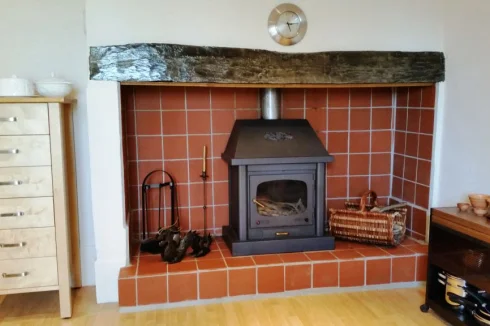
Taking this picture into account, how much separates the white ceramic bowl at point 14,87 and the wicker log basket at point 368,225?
197cm

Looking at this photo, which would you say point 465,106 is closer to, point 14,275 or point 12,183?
point 12,183

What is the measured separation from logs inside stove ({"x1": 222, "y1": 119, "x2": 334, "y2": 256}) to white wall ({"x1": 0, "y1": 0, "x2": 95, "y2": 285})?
1.01m

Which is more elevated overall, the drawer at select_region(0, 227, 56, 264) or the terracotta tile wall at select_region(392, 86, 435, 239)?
the terracotta tile wall at select_region(392, 86, 435, 239)

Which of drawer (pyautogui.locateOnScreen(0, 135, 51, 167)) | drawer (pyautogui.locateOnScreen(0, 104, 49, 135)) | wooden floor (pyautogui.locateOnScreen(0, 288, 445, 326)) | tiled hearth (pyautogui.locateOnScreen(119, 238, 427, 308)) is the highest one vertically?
drawer (pyautogui.locateOnScreen(0, 104, 49, 135))

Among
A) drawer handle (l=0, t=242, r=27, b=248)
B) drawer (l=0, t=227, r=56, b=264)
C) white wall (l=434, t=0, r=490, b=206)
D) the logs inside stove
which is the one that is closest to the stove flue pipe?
the logs inside stove

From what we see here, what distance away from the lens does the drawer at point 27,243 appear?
226 cm

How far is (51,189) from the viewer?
228 cm

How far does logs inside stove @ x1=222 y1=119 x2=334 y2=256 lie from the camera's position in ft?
8.77

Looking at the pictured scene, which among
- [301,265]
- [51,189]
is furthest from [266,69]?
[51,189]

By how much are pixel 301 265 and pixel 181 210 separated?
92cm

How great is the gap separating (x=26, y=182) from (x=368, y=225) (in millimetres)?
1999

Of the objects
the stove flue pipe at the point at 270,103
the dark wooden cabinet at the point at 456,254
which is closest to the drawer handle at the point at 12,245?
the stove flue pipe at the point at 270,103

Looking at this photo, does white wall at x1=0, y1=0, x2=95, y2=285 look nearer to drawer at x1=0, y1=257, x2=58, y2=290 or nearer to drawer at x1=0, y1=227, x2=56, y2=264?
drawer at x1=0, y1=227, x2=56, y2=264

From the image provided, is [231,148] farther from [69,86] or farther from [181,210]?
[69,86]
